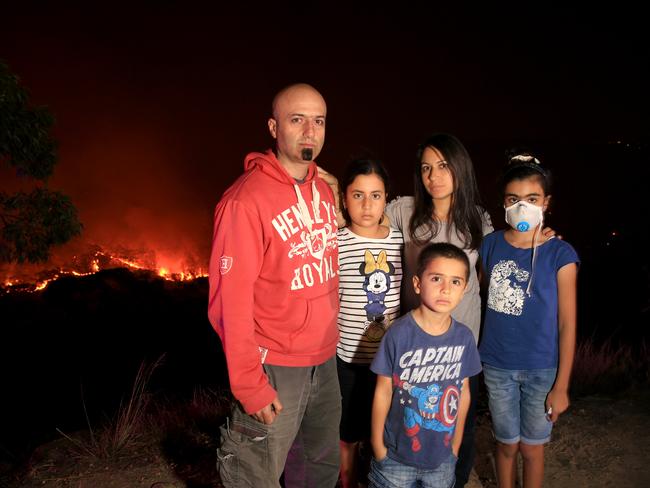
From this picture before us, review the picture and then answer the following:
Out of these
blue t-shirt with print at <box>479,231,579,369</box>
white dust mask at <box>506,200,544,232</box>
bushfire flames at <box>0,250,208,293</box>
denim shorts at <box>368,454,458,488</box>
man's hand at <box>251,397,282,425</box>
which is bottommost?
bushfire flames at <box>0,250,208,293</box>

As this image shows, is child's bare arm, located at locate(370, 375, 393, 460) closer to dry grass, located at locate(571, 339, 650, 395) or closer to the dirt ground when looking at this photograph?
the dirt ground

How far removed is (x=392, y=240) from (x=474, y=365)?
925 mm

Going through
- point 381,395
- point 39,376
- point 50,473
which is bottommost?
point 39,376

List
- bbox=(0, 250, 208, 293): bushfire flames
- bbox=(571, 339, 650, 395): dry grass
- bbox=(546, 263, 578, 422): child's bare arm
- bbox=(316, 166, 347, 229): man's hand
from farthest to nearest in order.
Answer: bbox=(0, 250, 208, 293): bushfire flames, bbox=(571, 339, 650, 395): dry grass, bbox=(316, 166, 347, 229): man's hand, bbox=(546, 263, 578, 422): child's bare arm

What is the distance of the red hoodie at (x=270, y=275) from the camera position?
2316 millimetres

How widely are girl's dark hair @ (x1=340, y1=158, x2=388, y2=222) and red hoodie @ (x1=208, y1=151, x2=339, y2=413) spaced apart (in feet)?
0.97

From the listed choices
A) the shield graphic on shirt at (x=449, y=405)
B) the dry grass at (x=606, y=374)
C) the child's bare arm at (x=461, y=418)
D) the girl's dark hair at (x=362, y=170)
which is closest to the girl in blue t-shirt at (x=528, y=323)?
the child's bare arm at (x=461, y=418)

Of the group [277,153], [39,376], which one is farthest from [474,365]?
[39,376]

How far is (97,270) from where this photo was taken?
2434 cm

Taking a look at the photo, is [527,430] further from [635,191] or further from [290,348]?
[635,191]

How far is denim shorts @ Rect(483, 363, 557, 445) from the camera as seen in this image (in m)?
3.01

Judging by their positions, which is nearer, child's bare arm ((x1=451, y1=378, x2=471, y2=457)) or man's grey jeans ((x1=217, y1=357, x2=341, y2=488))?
man's grey jeans ((x1=217, y1=357, x2=341, y2=488))

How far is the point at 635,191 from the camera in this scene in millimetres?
9562

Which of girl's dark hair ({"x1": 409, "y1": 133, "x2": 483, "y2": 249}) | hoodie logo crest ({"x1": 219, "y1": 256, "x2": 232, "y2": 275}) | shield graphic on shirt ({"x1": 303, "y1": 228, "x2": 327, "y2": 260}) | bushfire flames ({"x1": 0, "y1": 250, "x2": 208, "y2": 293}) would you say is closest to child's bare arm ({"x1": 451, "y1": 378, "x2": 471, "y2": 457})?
girl's dark hair ({"x1": 409, "y1": 133, "x2": 483, "y2": 249})
